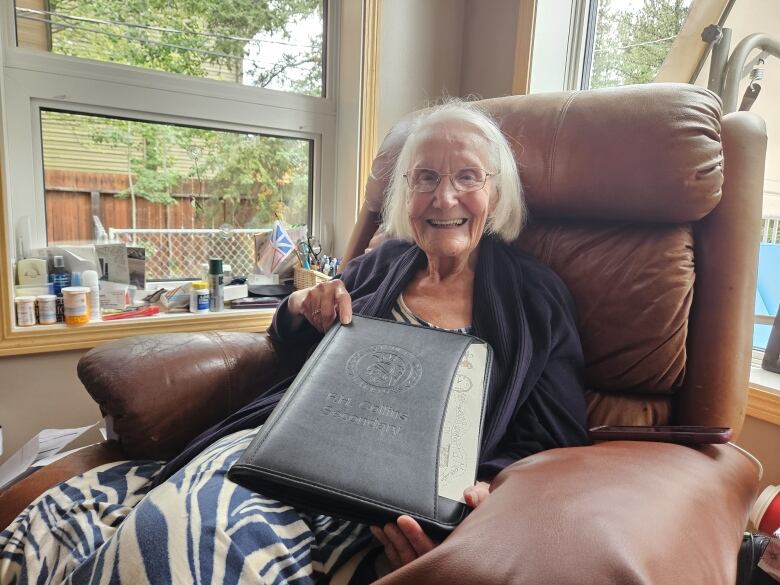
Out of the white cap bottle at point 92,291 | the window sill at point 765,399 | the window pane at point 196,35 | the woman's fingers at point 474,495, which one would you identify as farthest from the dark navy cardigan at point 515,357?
the window pane at point 196,35

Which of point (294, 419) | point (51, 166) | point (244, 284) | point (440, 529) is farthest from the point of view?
point (244, 284)

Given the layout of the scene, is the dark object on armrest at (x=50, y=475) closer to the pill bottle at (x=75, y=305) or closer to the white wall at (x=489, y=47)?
the pill bottle at (x=75, y=305)

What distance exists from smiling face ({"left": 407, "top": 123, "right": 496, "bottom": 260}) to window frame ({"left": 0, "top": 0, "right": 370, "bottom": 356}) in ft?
2.99

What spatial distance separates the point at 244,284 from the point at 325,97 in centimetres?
78

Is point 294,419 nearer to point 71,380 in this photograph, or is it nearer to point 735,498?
point 735,498

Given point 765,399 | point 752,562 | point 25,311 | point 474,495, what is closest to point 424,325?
point 474,495

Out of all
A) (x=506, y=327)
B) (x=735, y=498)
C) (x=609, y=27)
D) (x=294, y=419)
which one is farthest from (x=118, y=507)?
(x=609, y=27)

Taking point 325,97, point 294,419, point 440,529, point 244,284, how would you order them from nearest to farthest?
point 440,529, point 294,419, point 244,284, point 325,97

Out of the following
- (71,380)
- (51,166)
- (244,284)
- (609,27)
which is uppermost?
(609,27)

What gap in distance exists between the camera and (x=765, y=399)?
115cm

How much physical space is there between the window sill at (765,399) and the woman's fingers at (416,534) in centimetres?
92

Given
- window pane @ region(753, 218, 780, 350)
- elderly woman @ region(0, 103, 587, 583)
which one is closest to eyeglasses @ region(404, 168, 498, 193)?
elderly woman @ region(0, 103, 587, 583)

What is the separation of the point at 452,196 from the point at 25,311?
3.98ft

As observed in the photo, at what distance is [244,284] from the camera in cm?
182
